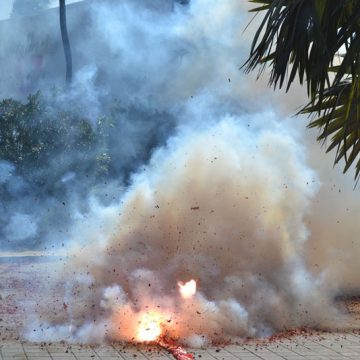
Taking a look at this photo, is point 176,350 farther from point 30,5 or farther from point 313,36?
point 30,5

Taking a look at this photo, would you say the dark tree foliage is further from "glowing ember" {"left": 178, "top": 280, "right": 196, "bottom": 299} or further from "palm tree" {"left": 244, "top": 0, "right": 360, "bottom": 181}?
"palm tree" {"left": 244, "top": 0, "right": 360, "bottom": 181}

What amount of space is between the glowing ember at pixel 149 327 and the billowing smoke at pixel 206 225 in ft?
0.16

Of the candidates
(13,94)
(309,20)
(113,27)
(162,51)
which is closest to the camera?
(309,20)

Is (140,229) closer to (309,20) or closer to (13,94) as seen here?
(309,20)

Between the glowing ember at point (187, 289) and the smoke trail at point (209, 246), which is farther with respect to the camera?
the glowing ember at point (187, 289)

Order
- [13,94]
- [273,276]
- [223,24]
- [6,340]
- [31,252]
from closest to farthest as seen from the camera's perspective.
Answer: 1. [6,340]
2. [273,276]
3. [223,24]
4. [31,252]
5. [13,94]

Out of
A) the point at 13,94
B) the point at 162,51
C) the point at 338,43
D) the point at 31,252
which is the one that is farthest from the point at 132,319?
the point at 13,94

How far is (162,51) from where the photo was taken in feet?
50.6

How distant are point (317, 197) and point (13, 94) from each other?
14.3m

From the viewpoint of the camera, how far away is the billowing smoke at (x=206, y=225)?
7684 millimetres

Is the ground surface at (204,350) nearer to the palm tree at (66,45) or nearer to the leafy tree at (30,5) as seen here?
the palm tree at (66,45)

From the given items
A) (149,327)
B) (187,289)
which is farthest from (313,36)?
(187,289)

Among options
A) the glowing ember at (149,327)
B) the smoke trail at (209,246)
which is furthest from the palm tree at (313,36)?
the smoke trail at (209,246)

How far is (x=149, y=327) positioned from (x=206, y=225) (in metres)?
2.27
